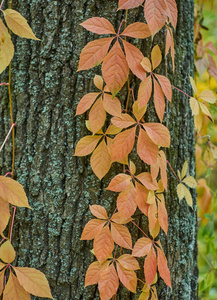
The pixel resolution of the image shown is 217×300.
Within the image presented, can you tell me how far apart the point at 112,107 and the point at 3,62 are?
0.34m

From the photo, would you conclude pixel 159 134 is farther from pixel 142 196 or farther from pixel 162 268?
pixel 162 268

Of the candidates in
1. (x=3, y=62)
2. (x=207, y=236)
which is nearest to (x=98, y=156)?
(x=3, y=62)

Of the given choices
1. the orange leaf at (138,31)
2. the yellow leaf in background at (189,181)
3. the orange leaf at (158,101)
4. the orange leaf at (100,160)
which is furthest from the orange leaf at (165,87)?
the yellow leaf in background at (189,181)

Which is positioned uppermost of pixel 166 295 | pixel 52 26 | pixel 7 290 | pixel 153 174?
pixel 52 26

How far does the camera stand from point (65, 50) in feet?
3.30

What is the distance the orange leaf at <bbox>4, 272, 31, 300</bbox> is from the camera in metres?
0.87

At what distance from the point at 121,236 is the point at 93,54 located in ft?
1.82

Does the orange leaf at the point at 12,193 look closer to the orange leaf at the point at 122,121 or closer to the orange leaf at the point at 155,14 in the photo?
the orange leaf at the point at 122,121

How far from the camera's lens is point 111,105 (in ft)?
2.84

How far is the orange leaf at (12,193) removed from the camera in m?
0.84

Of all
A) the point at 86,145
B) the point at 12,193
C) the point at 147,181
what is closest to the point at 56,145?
the point at 86,145

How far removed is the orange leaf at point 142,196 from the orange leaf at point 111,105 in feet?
0.75

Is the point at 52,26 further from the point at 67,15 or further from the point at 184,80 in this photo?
the point at 184,80

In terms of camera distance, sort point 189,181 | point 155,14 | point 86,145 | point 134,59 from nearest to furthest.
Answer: point 155,14 < point 134,59 < point 86,145 < point 189,181
